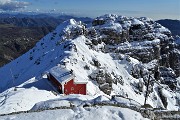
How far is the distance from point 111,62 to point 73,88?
4276 centimetres

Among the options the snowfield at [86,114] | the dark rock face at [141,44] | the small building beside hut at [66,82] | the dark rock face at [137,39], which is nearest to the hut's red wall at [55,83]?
the small building beside hut at [66,82]

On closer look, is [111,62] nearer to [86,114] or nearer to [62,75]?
[62,75]

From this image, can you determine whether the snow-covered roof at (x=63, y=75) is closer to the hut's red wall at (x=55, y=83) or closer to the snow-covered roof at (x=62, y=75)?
the snow-covered roof at (x=62, y=75)

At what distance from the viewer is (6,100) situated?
148 ft

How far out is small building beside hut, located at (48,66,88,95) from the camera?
57.4 m

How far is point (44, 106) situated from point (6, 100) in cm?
1933

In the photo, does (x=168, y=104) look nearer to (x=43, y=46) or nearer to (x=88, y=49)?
(x=88, y=49)

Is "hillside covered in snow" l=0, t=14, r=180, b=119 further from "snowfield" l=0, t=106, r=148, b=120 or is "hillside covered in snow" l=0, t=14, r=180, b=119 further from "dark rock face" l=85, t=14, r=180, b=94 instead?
"snowfield" l=0, t=106, r=148, b=120

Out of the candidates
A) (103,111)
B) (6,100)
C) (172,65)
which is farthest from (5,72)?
(103,111)

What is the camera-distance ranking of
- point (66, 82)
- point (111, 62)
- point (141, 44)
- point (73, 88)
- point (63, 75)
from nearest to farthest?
point (66, 82) → point (63, 75) → point (73, 88) → point (111, 62) → point (141, 44)

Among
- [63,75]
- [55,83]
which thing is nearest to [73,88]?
[63,75]

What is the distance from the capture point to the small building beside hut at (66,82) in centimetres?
5743

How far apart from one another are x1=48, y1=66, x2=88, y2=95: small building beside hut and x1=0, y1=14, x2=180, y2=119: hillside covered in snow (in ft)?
6.33

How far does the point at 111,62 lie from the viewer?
3959 inches
